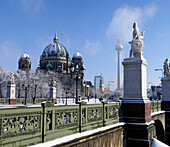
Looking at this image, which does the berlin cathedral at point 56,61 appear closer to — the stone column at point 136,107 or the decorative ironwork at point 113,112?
the stone column at point 136,107

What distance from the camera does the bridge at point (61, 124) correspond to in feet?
15.0

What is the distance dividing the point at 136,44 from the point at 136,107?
3.52 m

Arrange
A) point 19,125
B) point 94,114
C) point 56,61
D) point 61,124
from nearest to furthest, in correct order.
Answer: point 19,125, point 61,124, point 94,114, point 56,61

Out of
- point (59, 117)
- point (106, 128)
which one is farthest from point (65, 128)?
point (106, 128)

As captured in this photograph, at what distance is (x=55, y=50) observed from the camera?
120 meters

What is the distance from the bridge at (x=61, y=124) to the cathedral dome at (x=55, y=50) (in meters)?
113

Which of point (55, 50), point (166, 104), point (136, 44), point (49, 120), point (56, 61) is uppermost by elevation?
point (55, 50)

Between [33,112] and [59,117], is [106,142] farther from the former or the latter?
[33,112]

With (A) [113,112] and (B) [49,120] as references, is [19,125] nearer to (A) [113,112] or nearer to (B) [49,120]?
(B) [49,120]

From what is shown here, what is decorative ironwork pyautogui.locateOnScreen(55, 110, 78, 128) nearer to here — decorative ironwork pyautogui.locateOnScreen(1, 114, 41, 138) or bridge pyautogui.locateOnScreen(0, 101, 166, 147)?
bridge pyautogui.locateOnScreen(0, 101, 166, 147)

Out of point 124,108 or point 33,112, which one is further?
point 124,108

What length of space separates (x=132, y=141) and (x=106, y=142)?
2.61 m

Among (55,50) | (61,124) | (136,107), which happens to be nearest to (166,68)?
(136,107)

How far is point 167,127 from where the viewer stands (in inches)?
671
